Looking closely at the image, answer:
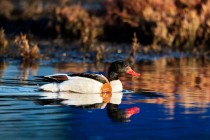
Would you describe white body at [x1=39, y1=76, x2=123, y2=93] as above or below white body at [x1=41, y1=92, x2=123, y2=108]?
above

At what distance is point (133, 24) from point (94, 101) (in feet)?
39.8

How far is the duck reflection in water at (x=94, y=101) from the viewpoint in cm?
1095

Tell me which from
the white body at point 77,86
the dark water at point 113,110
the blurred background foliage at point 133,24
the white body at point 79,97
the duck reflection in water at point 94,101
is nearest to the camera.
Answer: the dark water at point 113,110

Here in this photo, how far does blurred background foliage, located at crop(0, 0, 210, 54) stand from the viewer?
23.3 metres

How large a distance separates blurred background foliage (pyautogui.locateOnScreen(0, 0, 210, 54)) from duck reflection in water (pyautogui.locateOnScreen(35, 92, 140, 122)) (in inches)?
366

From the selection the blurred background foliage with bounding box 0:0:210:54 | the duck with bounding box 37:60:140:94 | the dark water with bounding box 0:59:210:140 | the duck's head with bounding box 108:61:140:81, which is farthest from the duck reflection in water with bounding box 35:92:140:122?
the blurred background foliage with bounding box 0:0:210:54

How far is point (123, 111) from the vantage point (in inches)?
440

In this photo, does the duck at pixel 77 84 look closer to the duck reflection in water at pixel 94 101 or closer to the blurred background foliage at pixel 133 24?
the duck reflection in water at pixel 94 101

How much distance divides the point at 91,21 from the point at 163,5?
2293 mm

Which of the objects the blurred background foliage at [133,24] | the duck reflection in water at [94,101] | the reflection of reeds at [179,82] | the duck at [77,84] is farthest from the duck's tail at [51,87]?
the blurred background foliage at [133,24]

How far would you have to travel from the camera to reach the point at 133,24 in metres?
24.2

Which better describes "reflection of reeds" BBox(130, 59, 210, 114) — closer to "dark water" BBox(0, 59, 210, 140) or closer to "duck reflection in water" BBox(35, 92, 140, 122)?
"dark water" BBox(0, 59, 210, 140)

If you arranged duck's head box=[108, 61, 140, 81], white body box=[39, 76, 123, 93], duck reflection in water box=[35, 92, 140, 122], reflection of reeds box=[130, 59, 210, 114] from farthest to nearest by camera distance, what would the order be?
1. duck's head box=[108, 61, 140, 81]
2. white body box=[39, 76, 123, 93]
3. reflection of reeds box=[130, 59, 210, 114]
4. duck reflection in water box=[35, 92, 140, 122]

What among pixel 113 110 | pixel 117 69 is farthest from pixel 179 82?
pixel 113 110
